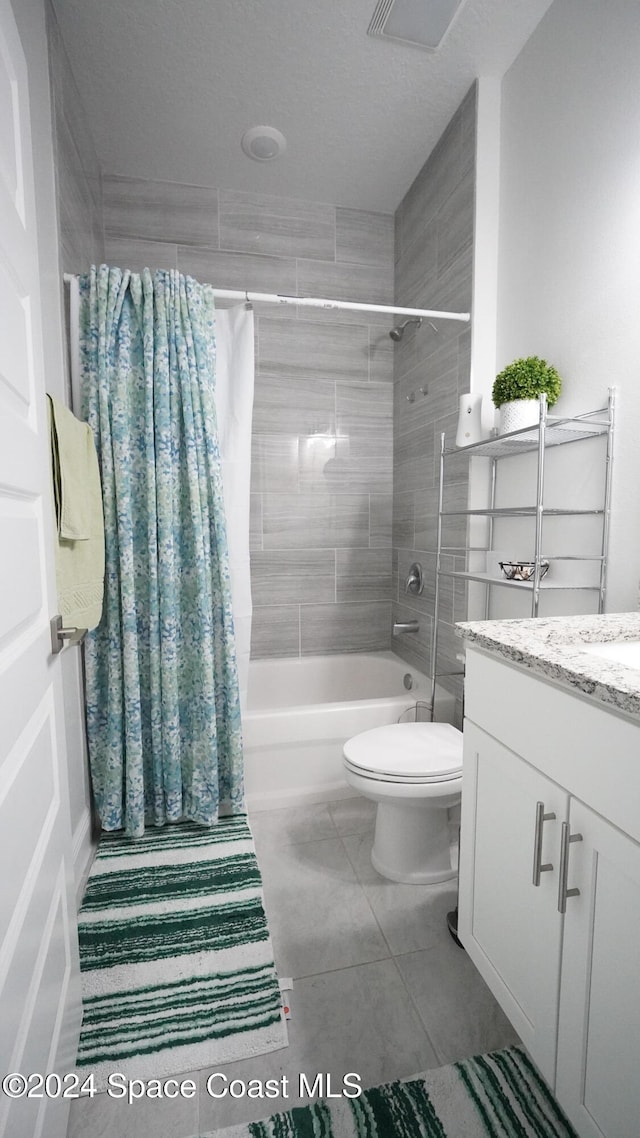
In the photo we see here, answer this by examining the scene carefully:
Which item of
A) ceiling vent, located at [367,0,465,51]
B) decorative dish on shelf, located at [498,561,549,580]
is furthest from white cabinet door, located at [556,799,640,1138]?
ceiling vent, located at [367,0,465,51]

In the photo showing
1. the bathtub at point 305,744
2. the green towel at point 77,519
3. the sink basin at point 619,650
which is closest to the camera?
the sink basin at point 619,650

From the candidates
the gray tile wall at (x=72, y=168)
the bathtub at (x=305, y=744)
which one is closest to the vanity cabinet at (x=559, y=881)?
the bathtub at (x=305, y=744)

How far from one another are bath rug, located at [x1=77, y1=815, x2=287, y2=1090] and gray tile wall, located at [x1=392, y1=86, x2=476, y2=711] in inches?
44.0

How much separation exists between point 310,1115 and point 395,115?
9.81 ft

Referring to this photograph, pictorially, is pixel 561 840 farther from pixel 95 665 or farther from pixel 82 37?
pixel 82 37

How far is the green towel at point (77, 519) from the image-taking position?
1235 mm

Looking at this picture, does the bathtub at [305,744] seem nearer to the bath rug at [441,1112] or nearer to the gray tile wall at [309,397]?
the gray tile wall at [309,397]

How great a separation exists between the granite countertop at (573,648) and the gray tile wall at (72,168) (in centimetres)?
171

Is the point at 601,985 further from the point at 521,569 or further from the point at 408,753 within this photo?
the point at 521,569

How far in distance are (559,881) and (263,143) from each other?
2.63 meters

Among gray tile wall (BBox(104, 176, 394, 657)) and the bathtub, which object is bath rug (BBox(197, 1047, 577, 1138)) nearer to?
the bathtub

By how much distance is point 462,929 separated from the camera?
3.56 ft

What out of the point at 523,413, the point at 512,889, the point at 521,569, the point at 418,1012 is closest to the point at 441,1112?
Result: the point at 418,1012

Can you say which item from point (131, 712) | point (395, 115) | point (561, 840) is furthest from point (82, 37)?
point (561, 840)
